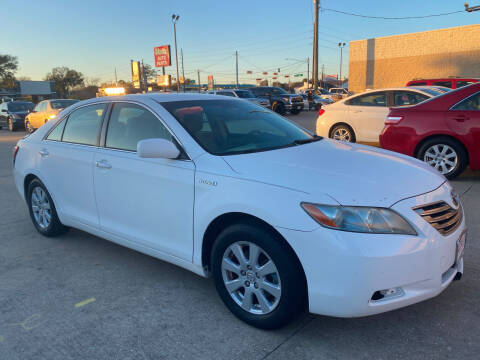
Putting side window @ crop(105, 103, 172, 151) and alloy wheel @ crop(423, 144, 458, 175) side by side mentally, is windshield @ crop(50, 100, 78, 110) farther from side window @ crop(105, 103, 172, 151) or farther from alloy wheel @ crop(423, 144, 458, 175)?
alloy wheel @ crop(423, 144, 458, 175)

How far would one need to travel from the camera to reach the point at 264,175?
2.61 m

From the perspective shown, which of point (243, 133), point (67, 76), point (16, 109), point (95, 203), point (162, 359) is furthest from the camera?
point (67, 76)

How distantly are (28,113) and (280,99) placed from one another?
13.7 metres

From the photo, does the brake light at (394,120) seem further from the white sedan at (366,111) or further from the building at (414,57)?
the building at (414,57)

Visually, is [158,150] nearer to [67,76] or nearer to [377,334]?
[377,334]

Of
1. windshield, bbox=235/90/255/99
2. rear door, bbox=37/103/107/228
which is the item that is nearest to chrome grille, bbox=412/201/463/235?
rear door, bbox=37/103/107/228

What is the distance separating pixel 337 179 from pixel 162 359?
1.53 m

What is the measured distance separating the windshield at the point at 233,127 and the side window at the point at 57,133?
59.9 inches

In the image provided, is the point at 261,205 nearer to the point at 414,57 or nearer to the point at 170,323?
the point at 170,323

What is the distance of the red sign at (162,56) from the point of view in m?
54.7

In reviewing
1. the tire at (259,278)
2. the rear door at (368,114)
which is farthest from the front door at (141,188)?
the rear door at (368,114)

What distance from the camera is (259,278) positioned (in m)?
2.64

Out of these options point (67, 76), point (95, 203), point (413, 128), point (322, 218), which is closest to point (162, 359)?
point (322, 218)

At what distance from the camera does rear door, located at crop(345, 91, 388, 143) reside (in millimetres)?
9094
